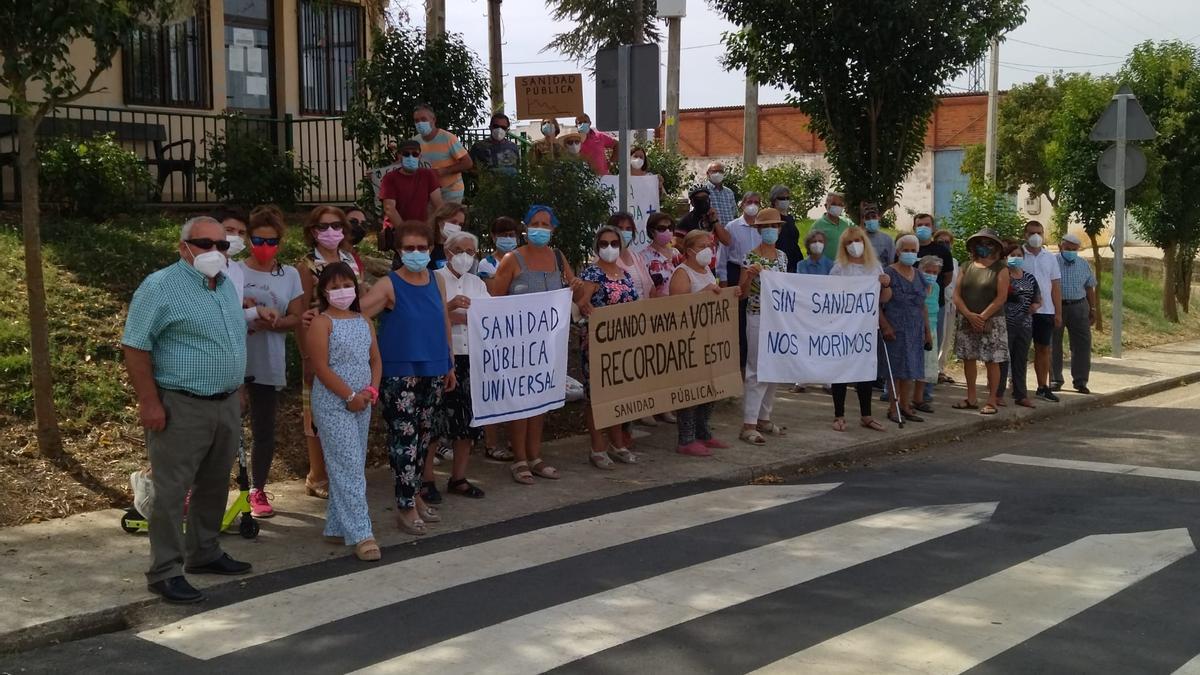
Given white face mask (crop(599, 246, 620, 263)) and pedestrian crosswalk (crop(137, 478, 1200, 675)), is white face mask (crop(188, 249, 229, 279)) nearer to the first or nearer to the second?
pedestrian crosswalk (crop(137, 478, 1200, 675))

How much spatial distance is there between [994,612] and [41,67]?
21.9ft

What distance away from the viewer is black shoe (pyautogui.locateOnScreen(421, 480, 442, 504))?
873cm

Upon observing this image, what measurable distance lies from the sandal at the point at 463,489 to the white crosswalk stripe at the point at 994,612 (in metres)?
3.52

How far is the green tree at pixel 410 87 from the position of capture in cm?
1443

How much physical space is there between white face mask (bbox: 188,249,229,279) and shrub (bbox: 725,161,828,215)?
18437mm

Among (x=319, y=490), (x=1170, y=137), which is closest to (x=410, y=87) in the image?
(x=319, y=490)

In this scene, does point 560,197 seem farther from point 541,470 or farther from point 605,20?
point 605,20

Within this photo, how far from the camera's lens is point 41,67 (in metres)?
8.30

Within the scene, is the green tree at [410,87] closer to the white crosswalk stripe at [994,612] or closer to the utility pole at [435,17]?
the utility pole at [435,17]

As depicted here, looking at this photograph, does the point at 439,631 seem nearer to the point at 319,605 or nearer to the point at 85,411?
the point at 319,605

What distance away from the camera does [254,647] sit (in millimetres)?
5883

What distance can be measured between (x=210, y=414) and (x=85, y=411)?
310 cm

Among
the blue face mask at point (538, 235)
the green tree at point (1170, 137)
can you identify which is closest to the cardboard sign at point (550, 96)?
the blue face mask at point (538, 235)

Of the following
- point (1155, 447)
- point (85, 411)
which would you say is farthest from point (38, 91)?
point (1155, 447)
